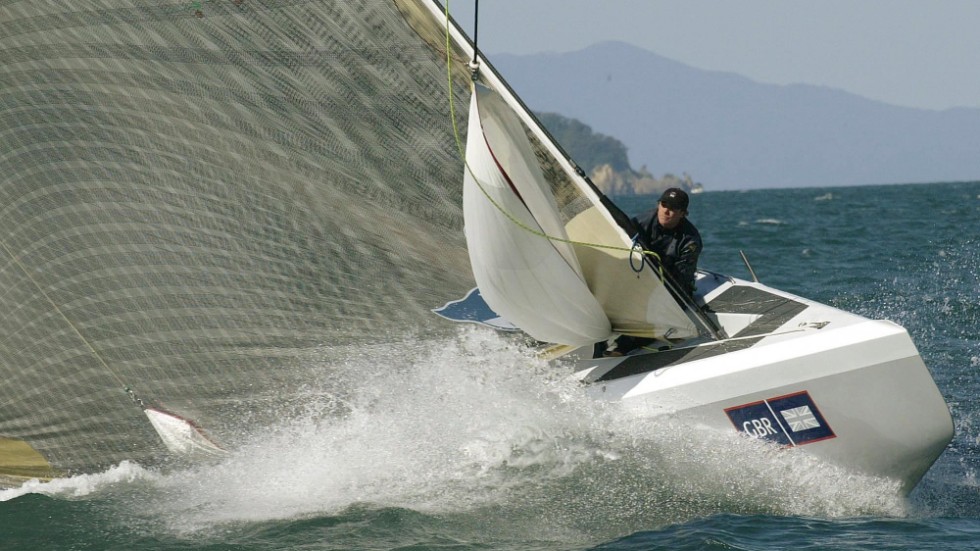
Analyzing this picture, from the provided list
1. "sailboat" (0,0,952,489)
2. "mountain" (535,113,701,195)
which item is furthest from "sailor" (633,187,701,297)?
"mountain" (535,113,701,195)

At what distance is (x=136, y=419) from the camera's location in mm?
5887

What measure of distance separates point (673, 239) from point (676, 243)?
0.08 feet

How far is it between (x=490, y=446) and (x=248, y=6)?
212 centimetres

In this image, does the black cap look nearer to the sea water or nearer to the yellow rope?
the yellow rope

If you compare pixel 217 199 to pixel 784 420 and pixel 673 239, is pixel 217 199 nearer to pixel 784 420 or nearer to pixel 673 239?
pixel 673 239

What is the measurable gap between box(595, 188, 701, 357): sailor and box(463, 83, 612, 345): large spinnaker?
0.34 m

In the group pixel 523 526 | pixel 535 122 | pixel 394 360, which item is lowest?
pixel 523 526

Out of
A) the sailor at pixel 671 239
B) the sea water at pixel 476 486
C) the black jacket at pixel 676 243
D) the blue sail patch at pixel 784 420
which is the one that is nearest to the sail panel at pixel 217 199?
the sea water at pixel 476 486

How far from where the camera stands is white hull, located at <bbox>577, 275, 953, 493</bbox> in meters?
4.66

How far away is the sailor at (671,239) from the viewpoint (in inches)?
227

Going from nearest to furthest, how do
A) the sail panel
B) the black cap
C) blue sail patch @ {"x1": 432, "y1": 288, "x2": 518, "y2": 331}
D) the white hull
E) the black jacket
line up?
the white hull, the sail panel, blue sail patch @ {"x1": 432, "y1": 288, "x2": 518, "y2": 331}, the black cap, the black jacket

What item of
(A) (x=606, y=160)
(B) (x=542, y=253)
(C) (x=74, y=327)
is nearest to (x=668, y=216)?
(B) (x=542, y=253)

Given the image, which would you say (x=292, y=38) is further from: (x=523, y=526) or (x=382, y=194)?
(x=523, y=526)

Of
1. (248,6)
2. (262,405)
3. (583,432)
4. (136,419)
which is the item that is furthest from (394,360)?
A: (248,6)
